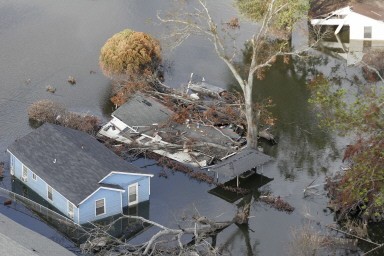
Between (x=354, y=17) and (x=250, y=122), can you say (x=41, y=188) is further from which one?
(x=354, y=17)

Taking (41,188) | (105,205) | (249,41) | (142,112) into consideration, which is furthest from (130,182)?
(249,41)

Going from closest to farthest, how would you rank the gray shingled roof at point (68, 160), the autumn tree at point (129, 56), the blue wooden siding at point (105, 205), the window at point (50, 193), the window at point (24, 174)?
the blue wooden siding at point (105, 205) → the gray shingled roof at point (68, 160) → the window at point (50, 193) → the window at point (24, 174) → the autumn tree at point (129, 56)

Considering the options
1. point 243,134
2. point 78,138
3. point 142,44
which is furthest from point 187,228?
point 142,44

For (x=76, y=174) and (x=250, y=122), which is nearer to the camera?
(x=76, y=174)

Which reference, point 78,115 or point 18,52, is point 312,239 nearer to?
point 78,115

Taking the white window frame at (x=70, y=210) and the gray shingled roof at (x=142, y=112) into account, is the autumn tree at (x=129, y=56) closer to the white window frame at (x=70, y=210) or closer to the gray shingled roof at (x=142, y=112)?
the gray shingled roof at (x=142, y=112)

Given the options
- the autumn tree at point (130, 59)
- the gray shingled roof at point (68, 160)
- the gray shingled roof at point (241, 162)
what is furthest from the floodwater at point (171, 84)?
the gray shingled roof at point (68, 160)

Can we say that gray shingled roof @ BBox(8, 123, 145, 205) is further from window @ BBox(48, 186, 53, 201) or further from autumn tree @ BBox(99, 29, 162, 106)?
autumn tree @ BBox(99, 29, 162, 106)
